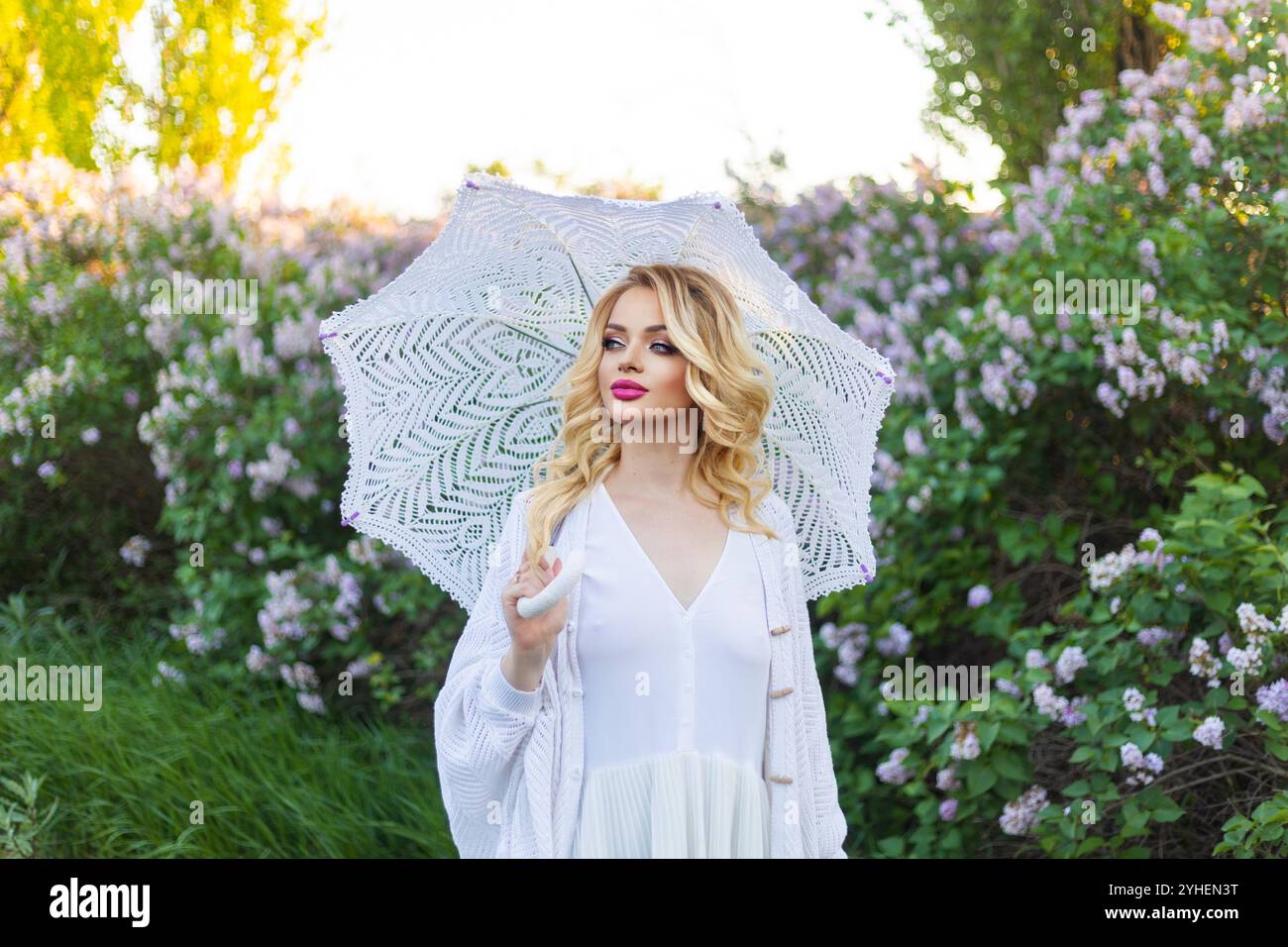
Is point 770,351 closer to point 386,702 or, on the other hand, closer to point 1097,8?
point 386,702

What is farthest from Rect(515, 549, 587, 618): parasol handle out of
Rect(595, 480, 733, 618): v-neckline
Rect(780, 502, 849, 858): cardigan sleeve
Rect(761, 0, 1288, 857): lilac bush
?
Rect(761, 0, 1288, 857): lilac bush

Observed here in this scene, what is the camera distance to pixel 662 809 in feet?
7.48

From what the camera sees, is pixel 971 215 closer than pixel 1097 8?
Yes

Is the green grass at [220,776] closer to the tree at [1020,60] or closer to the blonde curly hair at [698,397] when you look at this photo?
the blonde curly hair at [698,397]

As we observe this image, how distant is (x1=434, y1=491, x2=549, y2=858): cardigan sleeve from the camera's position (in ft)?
7.50

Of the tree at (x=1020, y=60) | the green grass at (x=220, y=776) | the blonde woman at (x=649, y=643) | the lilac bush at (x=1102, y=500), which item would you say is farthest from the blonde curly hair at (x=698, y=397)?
the tree at (x=1020, y=60)

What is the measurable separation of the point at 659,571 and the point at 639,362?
39 cm

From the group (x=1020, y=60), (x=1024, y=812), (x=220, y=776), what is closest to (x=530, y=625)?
(x=1024, y=812)

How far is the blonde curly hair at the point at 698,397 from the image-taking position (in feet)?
8.12

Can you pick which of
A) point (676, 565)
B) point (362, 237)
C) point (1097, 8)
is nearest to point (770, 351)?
point (676, 565)

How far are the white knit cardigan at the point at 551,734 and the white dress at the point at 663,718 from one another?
38 millimetres

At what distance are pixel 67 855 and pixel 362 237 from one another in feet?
10.5

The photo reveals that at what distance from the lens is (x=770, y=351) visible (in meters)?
2.77

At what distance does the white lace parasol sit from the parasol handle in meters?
0.57
